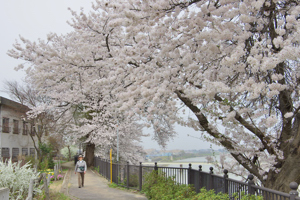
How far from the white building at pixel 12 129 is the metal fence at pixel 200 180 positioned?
660 inches

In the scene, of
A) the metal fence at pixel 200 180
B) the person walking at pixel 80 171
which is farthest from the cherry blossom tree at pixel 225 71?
the person walking at pixel 80 171

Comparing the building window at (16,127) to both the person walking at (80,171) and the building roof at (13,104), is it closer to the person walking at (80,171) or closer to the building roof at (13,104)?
the building roof at (13,104)

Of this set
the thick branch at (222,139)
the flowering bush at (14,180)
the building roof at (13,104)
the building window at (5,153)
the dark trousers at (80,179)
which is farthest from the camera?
the building roof at (13,104)

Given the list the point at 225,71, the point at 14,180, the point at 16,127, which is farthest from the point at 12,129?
the point at 225,71

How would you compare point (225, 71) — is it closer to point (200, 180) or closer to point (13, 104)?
point (200, 180)

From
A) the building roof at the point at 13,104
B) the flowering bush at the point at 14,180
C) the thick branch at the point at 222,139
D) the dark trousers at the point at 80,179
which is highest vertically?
the building roof at the point at 13,104

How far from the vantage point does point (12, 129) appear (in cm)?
3133

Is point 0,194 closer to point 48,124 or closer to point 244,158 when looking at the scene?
point 244,158

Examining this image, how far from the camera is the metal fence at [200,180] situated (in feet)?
15.5

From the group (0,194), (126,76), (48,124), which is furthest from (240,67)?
(48,124)

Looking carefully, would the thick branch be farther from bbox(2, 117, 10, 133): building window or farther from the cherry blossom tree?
bbox(2, 117, 10, 133): building window

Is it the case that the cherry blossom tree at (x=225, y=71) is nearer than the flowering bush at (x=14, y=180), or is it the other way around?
the cherry blossom tree at (x=225, y=71)

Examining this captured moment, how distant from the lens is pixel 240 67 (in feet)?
20.1

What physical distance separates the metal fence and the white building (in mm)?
16766
